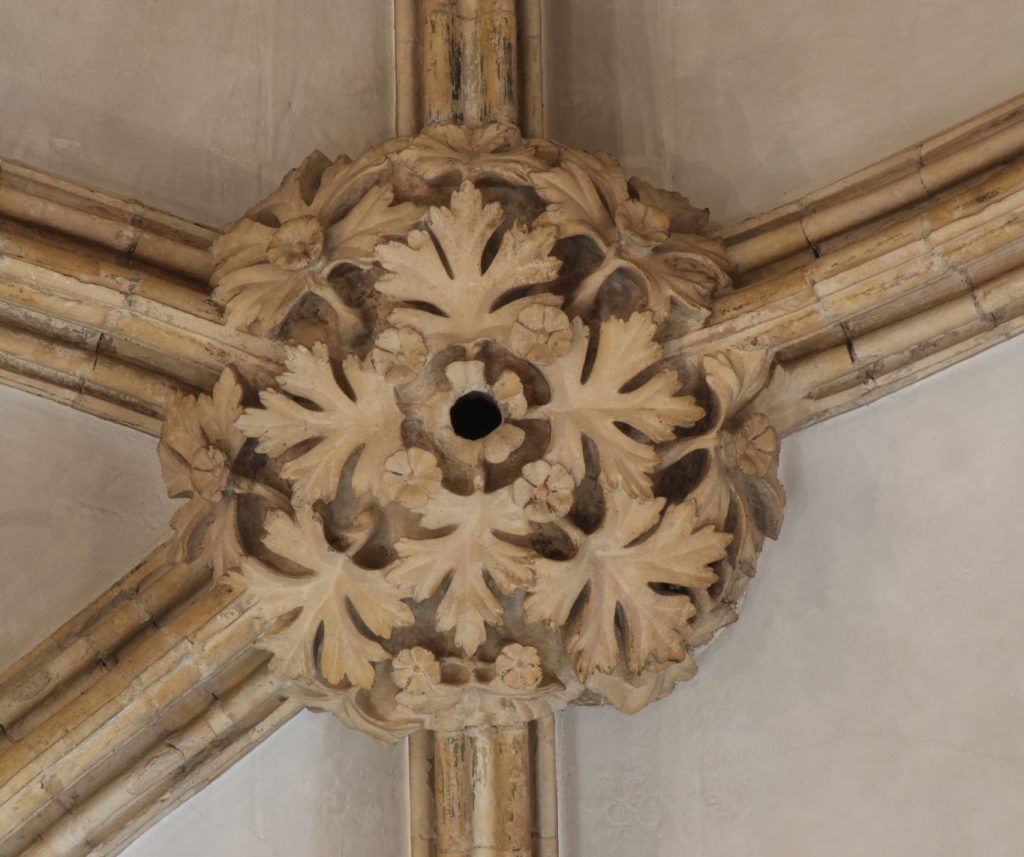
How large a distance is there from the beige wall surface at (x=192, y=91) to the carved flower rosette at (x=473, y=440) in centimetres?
47

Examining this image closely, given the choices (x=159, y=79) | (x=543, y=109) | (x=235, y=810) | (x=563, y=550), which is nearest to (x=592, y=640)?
(x=563, y=550)

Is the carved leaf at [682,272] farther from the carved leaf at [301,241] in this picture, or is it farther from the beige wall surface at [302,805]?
the beige wall surface at [302,805]

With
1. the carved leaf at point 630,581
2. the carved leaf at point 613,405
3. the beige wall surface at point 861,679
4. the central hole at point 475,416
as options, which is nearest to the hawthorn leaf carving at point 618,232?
the carved leaf at point 613,405

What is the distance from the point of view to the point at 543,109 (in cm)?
417

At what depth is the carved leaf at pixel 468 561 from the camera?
3.59 meters

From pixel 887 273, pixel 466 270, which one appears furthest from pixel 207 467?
pixel 887 273

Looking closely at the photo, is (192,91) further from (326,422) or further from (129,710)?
(129,710)

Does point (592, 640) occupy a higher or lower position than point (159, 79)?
lower

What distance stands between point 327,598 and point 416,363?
493 mm

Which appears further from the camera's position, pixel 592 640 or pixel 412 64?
pixel 412 64

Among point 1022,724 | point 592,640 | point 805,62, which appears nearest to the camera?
point 592,640

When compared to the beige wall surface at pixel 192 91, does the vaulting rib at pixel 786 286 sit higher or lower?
lower

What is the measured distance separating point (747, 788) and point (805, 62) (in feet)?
5.21

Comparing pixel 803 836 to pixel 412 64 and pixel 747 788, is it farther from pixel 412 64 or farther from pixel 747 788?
pixel 412 64
